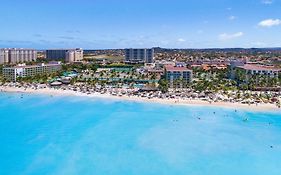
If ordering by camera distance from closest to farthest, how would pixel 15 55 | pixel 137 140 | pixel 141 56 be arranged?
pixel 137 140 → pixel 15 55 → pixel 141 56

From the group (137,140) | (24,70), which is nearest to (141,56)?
(24,70)

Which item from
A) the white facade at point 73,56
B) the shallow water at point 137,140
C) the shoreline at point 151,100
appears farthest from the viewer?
the white facade at point 73,56

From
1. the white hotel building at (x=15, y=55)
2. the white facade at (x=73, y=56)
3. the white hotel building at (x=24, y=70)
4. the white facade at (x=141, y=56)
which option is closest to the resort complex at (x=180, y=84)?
the white hotel building at (x=24, y=70)

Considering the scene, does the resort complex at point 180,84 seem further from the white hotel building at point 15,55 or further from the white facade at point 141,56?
the white hotel building at point 15,55

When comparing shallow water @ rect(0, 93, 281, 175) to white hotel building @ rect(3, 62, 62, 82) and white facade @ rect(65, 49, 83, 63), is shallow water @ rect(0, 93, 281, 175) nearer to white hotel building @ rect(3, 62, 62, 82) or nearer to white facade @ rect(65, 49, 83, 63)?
white hotel building @ rect(3, 62, 62, 82)

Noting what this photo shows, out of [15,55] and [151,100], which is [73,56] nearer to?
[15,55]

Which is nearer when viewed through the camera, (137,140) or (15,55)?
(137,140)

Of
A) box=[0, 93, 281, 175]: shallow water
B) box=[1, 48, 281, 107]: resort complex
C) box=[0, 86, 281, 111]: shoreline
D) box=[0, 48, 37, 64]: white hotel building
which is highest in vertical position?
box=[0, 48, 37, 64]: white hotel building

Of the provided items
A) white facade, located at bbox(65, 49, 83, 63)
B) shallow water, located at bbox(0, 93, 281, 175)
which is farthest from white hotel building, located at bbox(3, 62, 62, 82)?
white facade, located at bbox(65, 49, 83, 63)

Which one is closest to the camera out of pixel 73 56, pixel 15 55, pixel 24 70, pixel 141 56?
pixel 24 70
